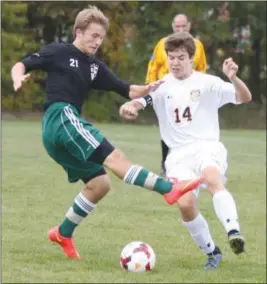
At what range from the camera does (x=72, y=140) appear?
21.9ft

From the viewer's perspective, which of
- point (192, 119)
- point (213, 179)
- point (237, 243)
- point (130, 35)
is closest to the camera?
point (237, 243)

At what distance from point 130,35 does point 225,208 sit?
93.4ft

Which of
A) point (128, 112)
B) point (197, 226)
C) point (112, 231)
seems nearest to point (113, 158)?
point (128, 112)

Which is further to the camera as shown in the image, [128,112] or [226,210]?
[128,112]

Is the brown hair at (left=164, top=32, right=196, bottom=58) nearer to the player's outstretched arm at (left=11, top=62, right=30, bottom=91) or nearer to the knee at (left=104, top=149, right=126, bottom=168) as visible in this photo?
the knee at (left=104, top=149, right=126, bottom=168)

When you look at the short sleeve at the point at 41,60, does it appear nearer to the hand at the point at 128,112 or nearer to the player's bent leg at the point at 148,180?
the hand at the point at 128,112

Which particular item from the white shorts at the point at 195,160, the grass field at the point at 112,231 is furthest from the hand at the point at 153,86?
the grass field at the point at 112,231

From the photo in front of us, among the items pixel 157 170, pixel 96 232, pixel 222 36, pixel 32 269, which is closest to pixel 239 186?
pixel 157 170

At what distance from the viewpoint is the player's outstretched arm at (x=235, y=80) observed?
263 inches

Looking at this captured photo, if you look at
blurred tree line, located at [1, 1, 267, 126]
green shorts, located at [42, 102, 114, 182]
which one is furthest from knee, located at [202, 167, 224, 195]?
blurred tree line, located at [1, 1, 267, 126]

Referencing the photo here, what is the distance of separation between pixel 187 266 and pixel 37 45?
27.2 m

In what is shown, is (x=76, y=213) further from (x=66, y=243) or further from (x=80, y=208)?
(x=66, y=243)

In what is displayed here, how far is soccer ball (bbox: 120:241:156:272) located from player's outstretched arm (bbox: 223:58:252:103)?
1.44 metres

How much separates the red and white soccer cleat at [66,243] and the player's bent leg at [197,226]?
929mm
